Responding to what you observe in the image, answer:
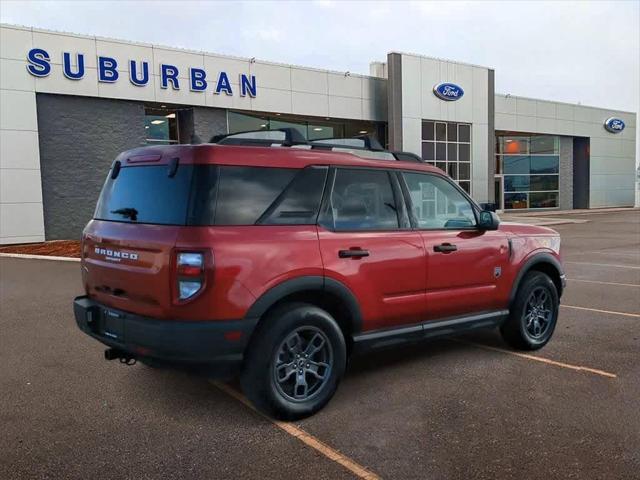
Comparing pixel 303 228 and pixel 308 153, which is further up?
pixel 308 153

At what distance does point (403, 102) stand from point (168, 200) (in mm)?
24634

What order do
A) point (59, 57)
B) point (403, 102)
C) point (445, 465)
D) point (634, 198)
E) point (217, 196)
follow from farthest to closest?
point (634, 198) → point (403, 102) → point (59, 57) → point (217, 196) → point (445, 465)

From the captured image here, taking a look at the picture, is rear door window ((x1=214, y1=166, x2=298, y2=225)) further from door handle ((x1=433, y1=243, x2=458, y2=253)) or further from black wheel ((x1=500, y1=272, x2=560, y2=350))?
black wheel ((x1=500, y1=272, x2=560, y2=350))

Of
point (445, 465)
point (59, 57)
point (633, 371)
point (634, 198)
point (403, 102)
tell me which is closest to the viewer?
point (445, 465)

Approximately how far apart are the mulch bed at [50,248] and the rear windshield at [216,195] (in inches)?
472

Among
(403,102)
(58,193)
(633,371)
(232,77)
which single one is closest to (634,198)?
(403,102)

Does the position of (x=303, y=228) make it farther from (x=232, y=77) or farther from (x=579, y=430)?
(x=232, y=77)

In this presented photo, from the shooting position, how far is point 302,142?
439 centimetres

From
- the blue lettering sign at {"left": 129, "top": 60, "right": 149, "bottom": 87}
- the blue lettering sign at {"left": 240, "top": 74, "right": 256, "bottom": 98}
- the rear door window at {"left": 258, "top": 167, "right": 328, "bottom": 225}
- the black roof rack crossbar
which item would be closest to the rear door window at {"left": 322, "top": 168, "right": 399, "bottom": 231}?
the rear door window at {"left": 258, "top": 167, "right": 328, "bottom": 225}

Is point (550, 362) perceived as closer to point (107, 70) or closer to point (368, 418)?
point (368, 418)

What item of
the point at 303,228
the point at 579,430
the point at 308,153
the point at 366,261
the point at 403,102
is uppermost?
the point at 403,102

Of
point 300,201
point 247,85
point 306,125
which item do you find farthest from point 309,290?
point 306,125

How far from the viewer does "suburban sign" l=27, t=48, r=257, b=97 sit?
18406mm

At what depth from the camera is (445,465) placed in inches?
129
